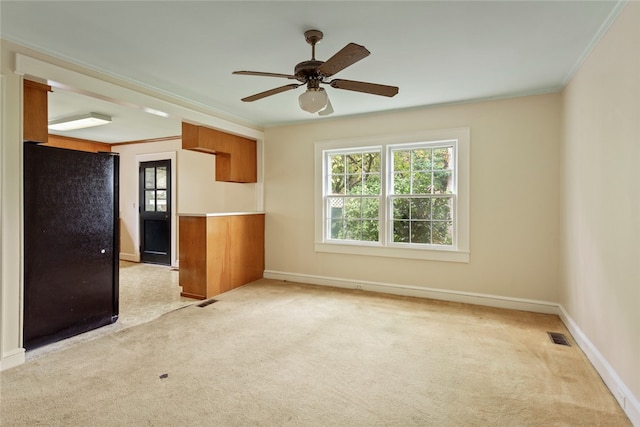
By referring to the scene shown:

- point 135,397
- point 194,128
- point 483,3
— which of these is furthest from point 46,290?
point 483,3

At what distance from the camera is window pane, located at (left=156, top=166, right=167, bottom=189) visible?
6.37 metres

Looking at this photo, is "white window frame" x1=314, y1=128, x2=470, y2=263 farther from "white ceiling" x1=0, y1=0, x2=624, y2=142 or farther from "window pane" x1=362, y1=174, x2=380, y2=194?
"white ceiling" x1=0, y1=0, x2=624, y2=142

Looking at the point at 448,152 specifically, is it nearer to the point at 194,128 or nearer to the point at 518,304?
the point at 518,304

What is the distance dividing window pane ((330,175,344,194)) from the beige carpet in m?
1.93

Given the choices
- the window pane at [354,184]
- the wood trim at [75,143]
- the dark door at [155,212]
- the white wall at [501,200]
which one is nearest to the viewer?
the white wall at [501,200]

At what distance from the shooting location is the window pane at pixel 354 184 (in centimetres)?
466

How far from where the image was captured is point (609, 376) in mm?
2174

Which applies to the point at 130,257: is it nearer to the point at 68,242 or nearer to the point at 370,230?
the point at 68,242

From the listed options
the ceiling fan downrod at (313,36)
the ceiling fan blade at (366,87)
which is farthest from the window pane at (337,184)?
the ceiling fan downrod at (313,36)

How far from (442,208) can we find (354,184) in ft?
4.02

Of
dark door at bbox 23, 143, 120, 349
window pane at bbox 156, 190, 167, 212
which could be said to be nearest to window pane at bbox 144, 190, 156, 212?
window pane at bbox 156, 190, 167, 212

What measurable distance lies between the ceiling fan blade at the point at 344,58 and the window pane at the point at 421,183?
235 centimetres

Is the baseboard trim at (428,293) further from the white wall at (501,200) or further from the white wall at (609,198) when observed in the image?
the white wall at (609,198)

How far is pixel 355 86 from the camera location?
2.42 m
